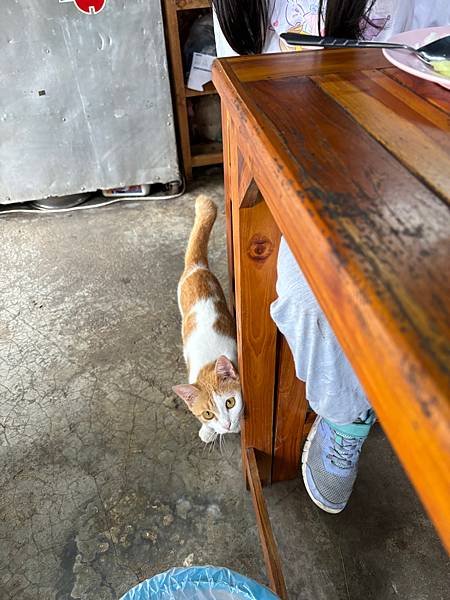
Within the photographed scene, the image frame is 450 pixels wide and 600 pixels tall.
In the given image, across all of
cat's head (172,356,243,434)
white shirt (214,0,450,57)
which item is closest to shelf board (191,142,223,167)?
white shirt (214,0,450,57)

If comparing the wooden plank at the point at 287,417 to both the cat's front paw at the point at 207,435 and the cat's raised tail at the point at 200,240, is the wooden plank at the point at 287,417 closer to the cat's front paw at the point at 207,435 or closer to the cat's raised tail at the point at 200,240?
the cat's front paw at the point at 207,435

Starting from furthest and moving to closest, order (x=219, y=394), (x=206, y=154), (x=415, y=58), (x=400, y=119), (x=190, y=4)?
(x=206, y=154)
(x=190, y=4)
(x=219, y=394)
(x=415, y=58)
(x=400, y=119)

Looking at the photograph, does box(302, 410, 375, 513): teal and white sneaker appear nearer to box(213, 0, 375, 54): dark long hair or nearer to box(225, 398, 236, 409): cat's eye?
box(225, 398, 236, 409): cat's eye

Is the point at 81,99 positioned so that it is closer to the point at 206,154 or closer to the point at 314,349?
the point at 206,154

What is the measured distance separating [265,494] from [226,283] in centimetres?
73

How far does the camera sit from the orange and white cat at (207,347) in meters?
0.94

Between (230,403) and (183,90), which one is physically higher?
(183,90)

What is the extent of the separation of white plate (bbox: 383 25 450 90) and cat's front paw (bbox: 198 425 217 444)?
2.78 feet

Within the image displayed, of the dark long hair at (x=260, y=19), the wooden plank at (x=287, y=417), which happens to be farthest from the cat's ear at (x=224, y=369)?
the dark long hair at (x=260, y=19)

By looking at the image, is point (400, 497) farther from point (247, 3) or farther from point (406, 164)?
point (247, 3)

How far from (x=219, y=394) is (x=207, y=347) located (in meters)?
0.17

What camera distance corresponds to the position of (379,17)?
1017 millimetres

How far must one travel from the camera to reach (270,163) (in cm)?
36

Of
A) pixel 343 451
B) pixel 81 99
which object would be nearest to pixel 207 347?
pixel 343 451
